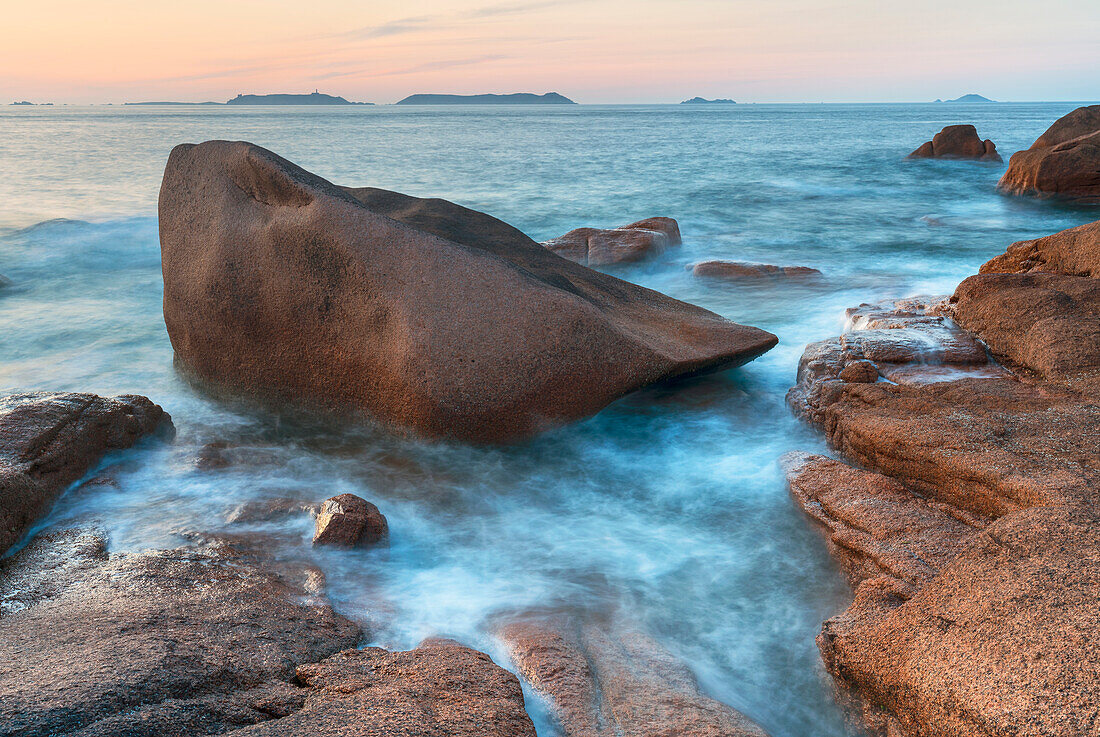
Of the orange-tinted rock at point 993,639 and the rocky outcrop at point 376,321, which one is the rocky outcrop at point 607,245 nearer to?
the rocky outcrop at point 376,321

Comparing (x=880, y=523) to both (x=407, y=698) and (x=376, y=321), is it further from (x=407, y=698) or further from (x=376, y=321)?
(x=376, y=321)

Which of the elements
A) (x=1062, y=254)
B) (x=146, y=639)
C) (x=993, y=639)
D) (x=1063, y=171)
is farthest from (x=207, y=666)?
(x=1063, y=171)

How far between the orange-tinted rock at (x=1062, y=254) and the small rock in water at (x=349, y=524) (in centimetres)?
523

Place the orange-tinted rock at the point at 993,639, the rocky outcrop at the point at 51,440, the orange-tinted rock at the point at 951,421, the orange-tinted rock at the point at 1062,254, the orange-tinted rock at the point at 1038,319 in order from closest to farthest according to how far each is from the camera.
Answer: the orange-tinted rock at the point at 993,639, the orange-tinted rock at the point at 951,421, the rocky outcrop at the point at 51,440, the orange-tinted rock at the point at 1038,319, the orange-tinted rock at the point at 1062,254

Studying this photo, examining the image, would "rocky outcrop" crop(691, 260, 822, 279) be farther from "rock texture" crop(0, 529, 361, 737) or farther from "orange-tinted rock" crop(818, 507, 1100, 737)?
"rock texture" crop(0, 529, 361, 737)

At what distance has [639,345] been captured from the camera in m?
4.22

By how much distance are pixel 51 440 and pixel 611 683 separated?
3052mm

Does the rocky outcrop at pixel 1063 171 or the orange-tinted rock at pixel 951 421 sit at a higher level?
the rocky outcrop at pixel 1063 171

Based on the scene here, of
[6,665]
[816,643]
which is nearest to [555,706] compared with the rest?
[816,643]

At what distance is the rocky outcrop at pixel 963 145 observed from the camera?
23.4 meters

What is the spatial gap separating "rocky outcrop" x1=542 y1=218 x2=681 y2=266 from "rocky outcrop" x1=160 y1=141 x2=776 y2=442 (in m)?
4.35

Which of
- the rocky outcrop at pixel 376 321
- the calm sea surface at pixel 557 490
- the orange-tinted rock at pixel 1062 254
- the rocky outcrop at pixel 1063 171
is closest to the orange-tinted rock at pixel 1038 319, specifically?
the orange-tinted rock at pixel 1062 254

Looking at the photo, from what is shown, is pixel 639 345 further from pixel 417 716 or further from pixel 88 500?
pixel 88 500

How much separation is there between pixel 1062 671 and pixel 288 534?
299 centimetres
